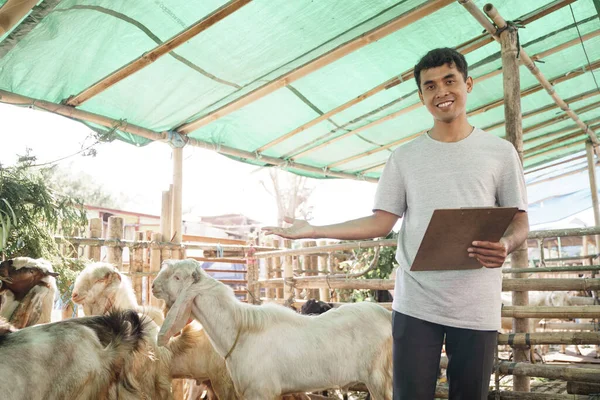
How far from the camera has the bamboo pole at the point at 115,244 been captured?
5949 mm

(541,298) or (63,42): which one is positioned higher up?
(63,42)

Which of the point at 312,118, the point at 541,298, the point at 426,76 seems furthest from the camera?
the point at 541,298

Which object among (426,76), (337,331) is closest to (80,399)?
(337,331)

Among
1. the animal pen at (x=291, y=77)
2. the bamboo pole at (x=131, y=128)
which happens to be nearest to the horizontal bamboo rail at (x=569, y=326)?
the animal pen at (x=291, y=77)

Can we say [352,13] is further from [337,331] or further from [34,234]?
[34,234]

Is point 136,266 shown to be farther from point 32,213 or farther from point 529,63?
point 529,63

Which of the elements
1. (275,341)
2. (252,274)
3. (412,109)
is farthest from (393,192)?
(252,274)

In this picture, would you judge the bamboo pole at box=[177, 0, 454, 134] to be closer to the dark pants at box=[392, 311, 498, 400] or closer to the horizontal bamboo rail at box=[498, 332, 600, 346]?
the horizontal bamboo rail at box=[498, 332, 600, 346]

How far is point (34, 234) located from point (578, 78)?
7.09m

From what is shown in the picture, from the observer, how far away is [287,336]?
348 cm

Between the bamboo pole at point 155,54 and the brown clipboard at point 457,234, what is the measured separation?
2.68 meters

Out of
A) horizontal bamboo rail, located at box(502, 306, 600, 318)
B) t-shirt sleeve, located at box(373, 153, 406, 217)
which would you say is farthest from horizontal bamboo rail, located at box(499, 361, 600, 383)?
t-shirt sleeve, located at box(373, 153, 406, 217)

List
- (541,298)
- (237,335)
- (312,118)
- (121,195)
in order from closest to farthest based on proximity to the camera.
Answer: (237,335)
(312,118)
(541,298)
(121,195)

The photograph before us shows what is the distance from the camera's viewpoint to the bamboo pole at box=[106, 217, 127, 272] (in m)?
5.95
